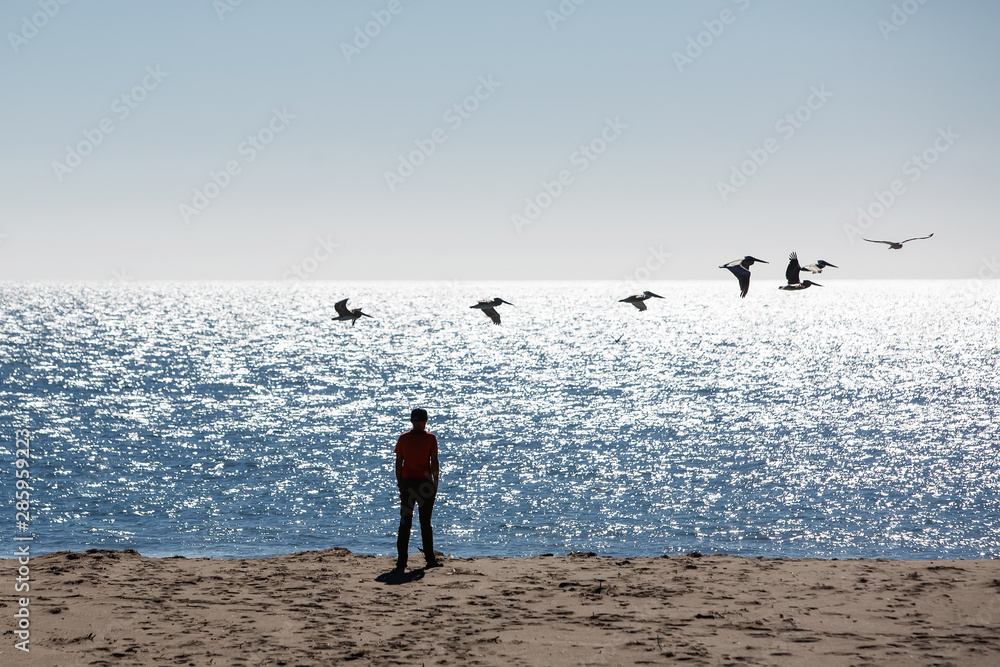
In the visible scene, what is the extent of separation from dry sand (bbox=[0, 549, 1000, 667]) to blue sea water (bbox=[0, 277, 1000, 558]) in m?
13.8

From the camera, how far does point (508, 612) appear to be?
1164 centimetres

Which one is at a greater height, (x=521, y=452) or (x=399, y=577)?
(x=521, y=452)

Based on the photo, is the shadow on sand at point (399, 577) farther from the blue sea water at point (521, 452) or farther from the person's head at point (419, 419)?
the blue sea water at point (521, 452)

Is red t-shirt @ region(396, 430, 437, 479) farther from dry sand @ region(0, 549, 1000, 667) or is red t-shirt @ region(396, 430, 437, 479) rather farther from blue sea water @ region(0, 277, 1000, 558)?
blue sea water @ region(0, 277, 1000, 558)

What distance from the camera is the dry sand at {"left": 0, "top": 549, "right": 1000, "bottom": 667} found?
1006 centimetres

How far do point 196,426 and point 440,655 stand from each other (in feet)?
170

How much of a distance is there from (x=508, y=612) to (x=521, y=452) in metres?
37.2

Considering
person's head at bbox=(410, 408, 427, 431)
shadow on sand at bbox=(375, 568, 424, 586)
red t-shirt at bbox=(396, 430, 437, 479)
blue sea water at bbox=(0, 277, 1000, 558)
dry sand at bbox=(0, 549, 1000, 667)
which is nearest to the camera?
dry sand at bbox=(0, 549, 1000, 667)

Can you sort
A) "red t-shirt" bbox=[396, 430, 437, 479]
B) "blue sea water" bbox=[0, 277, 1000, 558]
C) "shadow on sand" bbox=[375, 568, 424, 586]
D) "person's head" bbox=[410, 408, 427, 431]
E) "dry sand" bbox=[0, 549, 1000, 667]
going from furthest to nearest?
"blue sea water" bbox=[0, 277, 1000, 558] < "shadow on sand" bbox=[375, 568, 424, 586] < "red t-shirt" bbox=[396, 430, 437, 479] < "person's head" bbox=[410, 408, 427, 431] < "dry sand" bbox=[0, 549, 1000, 667]

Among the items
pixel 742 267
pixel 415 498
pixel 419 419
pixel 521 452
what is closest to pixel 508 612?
pixel 415 498

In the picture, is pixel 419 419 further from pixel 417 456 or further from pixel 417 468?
pixel 417 468

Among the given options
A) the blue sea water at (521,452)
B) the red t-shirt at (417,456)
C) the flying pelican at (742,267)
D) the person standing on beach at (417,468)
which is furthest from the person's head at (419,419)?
the blue sea water at (521,452)

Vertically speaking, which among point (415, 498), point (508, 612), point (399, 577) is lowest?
point (508, 612)

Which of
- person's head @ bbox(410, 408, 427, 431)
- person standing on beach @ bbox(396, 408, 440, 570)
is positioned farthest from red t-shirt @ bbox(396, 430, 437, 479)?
person's head @ bbox(410, 408, 427, 431)
